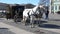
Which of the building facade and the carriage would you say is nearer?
the carriage

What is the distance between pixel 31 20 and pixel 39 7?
214 cm

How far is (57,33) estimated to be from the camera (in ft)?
63.1

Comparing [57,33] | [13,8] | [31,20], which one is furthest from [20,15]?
[57,33]

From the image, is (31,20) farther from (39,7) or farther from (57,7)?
(57,7)

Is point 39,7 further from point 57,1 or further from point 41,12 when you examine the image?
point 57,1

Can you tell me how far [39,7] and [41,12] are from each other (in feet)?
1.83

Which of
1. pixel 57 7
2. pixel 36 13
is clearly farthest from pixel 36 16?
pixel 57 7

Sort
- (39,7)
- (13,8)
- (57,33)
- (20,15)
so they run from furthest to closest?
(13,8) < (20,15) < (39,7) < (57,33)

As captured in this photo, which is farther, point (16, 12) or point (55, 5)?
point (55, 5)

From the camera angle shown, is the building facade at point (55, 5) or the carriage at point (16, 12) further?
the building facade at point (55, 5)

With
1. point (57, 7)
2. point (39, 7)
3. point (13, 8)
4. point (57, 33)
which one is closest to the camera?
point (57, 33)

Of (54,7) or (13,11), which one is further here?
(54,7)

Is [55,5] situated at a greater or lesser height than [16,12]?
greater

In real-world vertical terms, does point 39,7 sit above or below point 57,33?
above
